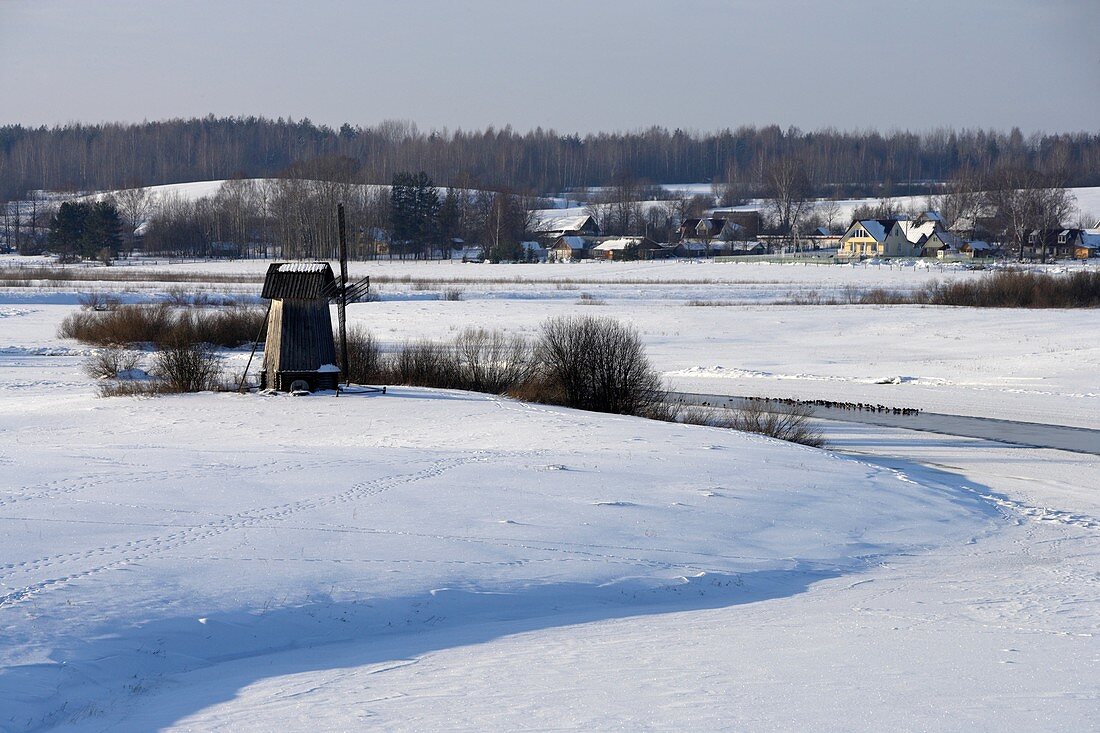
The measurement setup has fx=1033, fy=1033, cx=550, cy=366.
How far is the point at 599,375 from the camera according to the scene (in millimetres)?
28406

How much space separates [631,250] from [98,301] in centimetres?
7362

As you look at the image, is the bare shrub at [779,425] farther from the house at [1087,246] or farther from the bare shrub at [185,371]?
the house at [1087,246]

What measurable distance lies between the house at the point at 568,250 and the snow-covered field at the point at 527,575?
331 ft

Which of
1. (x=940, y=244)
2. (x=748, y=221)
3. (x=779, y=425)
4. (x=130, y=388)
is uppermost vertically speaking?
(x=748, y=221)

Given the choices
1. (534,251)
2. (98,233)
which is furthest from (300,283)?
(534,251)

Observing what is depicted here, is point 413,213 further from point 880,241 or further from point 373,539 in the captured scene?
point 373,539

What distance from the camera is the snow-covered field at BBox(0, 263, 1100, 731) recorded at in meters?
7.99

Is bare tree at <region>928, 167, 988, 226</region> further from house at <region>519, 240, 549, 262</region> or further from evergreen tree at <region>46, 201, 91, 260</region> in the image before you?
evergreen tree at <region>46, 201, 91, 260</region>

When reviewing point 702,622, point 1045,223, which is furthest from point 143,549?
point 1045,223

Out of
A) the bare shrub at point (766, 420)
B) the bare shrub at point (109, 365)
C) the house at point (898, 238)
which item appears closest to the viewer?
the bare shrub at point (766, 420)

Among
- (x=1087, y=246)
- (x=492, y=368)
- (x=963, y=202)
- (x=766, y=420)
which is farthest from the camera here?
(x=963, y=202)

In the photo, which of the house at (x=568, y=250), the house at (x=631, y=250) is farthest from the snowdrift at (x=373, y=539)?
the house at (x=568, y=250)

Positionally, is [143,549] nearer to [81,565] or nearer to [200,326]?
[81,565]

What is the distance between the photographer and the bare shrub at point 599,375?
93.0ft
